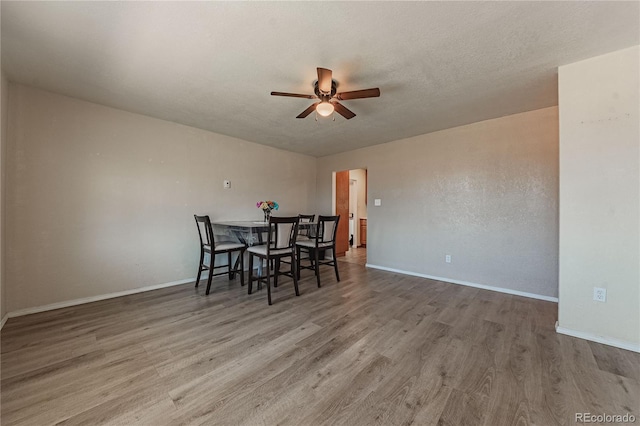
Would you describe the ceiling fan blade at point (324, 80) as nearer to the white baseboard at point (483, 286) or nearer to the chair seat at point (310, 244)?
the chair seat at point (310, 244)

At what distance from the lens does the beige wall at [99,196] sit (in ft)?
8.00

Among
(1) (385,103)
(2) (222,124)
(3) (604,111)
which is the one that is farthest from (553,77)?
(2) (222,124)

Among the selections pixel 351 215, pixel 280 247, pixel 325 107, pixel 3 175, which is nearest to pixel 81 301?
pixel 3 175

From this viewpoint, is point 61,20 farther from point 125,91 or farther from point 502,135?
point 502,135

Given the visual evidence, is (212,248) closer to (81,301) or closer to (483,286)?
(81,301)

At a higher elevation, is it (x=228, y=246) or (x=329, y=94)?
(x=329, y=94)

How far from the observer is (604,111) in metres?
1.96

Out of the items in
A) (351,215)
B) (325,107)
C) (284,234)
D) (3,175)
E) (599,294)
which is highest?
(325,107)

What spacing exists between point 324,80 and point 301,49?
0.27m

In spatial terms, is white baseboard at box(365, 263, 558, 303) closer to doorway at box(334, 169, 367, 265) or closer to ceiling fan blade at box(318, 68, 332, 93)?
doorway at box(334, 169, 367, 265)

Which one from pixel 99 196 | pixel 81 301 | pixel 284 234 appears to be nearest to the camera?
pixel 81 301

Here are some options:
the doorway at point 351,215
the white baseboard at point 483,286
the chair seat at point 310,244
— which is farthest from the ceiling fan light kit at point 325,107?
the doorway at point 351,215

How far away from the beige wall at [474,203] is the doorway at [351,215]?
1008 mm

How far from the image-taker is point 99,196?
285 cm
